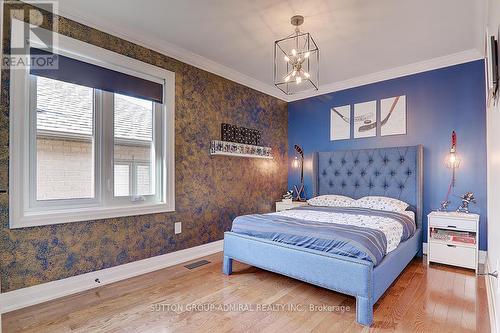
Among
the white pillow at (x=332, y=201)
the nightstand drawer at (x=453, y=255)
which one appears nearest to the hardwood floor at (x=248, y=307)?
the nightstand drawer at (x=453, y=255)

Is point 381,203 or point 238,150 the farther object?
point 238,150

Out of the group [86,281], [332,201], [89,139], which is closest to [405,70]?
[332,201]

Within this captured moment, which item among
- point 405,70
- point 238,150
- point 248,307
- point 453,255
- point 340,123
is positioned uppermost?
point 405,70

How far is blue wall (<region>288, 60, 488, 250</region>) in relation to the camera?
291cm

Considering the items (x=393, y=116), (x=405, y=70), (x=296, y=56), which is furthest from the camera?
(x=393, y=116)

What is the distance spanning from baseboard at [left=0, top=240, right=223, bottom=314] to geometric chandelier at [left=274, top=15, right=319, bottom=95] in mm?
2077

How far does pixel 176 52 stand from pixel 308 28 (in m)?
1.41

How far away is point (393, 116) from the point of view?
3463 mm

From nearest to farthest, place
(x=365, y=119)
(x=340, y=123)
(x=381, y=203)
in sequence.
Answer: (x=381, y=203), (x=365, y=119), (x=340, y=123)

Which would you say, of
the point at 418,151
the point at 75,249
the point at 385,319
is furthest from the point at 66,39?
the point at 418,151

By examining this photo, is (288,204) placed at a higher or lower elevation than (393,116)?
lower

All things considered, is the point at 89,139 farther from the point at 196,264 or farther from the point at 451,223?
the point at 451,223

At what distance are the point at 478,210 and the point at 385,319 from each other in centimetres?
190

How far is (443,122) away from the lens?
3.13 metres
